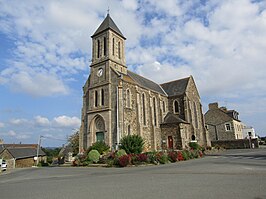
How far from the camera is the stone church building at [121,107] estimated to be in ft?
86.6

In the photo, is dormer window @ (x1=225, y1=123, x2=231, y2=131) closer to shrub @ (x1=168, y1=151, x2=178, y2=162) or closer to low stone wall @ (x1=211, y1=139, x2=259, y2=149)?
low stone wall @ (x1=211, y1=139, x2=259, y2=149)

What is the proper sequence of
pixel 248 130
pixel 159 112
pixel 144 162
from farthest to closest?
pixel 248 130 → pixel 159 112 → pixel 144 162

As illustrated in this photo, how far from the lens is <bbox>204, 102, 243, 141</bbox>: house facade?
4316 cm

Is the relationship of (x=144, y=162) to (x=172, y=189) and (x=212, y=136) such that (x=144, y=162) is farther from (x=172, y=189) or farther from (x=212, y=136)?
(x=212, y=136)

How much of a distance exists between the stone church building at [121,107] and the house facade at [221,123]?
10.4m

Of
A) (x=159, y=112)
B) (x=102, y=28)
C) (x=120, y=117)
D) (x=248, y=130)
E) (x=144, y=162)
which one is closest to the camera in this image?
(x=144, y=162)

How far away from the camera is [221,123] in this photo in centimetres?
4450

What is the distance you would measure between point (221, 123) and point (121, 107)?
90.6ft

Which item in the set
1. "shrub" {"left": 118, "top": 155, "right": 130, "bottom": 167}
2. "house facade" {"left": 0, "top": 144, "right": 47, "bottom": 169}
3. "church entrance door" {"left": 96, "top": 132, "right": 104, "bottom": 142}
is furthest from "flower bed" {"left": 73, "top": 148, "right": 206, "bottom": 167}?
"house facade" {"left": 0, "top": 144, "right": 47, "bottom": 169}

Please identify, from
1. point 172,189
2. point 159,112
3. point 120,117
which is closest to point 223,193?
point 172,189

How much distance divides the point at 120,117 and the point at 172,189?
18.8m

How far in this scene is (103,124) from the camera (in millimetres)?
26938

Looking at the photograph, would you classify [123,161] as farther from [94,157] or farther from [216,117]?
[216,117]

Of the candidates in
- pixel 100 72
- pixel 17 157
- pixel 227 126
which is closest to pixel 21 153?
pixel 17 157
